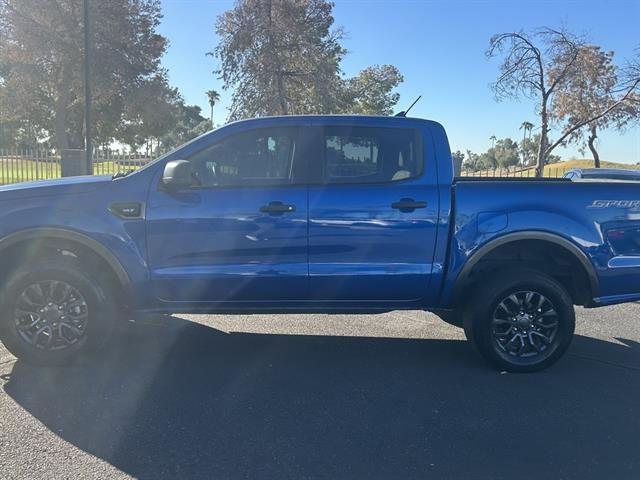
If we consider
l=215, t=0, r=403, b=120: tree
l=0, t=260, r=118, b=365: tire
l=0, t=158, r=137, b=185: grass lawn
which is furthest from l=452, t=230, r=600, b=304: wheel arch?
l=215, t=0, r=403, b=120: tree

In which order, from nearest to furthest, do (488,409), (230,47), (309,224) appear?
(488,409) < (309,224) < (230,47)

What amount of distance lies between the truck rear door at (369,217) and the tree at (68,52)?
23.4 m

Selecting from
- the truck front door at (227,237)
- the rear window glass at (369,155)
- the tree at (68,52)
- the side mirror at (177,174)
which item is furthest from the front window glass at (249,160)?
the tree at (68,52)

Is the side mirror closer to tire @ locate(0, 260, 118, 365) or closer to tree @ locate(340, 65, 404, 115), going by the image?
tire @ locate(0, 260, 118, 365)

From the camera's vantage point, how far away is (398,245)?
445 cm

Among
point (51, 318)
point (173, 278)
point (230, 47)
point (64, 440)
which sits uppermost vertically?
point (230, 47)

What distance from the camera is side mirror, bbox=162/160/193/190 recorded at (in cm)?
418

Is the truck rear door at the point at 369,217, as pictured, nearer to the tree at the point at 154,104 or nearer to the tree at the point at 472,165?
the tree at the point at 472,165

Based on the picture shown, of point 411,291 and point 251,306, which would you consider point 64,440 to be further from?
point 411,291

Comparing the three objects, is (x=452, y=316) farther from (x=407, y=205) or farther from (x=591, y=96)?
(x=591, y=96)

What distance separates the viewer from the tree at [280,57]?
888 inches

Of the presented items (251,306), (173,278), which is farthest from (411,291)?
(173,278)

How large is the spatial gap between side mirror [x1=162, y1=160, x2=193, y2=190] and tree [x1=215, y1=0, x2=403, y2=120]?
18.8 m

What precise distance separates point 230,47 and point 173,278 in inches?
812
